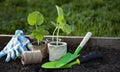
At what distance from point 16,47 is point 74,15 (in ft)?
4.89

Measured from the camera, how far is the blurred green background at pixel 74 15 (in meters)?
3.20

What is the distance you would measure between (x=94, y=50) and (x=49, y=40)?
325 mm

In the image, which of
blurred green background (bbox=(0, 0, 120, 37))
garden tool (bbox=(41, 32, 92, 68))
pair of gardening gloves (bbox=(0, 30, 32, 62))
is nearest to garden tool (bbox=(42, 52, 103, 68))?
garden tool (bbox=(41, 32, 92, 68))

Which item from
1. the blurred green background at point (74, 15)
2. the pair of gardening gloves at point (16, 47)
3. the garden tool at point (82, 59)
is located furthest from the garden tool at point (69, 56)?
the blurred green background at point (74, 15)

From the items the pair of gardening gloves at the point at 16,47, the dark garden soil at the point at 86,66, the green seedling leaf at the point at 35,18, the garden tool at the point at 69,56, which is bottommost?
the dark garden soil at the point at 86,66

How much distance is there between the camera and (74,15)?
3.64 m

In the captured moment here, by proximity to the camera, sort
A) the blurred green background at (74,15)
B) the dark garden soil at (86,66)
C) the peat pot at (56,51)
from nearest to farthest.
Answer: the dark garden soil at (86,66) < the peat pot at (56,51) < the blurred green background at (74,15)

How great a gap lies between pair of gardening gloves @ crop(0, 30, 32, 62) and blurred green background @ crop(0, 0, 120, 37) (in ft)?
2.46

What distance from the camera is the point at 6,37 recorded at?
2477mm

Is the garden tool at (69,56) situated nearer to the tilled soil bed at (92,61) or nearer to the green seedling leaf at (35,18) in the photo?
the tilled soil bed at (92,61)

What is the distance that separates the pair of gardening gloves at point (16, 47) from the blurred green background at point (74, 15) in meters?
0.75

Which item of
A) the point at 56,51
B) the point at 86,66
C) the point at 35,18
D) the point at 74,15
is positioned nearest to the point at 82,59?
the point at 86,66

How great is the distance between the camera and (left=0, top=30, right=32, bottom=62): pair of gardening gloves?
221cm

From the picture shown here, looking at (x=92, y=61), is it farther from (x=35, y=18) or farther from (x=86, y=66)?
(x=35, y=18)
